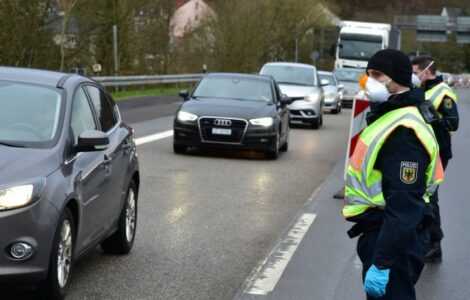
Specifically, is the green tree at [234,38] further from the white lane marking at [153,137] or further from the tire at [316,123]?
the white lane marking at [153,137]

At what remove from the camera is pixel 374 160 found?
423cm

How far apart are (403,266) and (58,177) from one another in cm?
268

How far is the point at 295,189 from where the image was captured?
12867mm

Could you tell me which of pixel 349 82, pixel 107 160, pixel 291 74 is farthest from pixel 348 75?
pixel 107 160

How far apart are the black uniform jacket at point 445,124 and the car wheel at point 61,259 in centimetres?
306

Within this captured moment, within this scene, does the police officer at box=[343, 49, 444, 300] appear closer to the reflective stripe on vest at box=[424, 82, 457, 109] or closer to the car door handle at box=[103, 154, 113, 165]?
the car door handle at box=[103, 154, 113, 165]

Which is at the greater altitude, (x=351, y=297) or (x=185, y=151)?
(x=351, y=297)

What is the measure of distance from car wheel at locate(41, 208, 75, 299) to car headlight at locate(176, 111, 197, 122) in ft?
33.4

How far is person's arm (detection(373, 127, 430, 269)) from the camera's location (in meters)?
4.05

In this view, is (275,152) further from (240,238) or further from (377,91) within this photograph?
(377,91)

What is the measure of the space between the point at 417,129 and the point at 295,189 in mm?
8736

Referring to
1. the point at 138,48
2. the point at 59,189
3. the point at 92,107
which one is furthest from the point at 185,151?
the point at 138,48

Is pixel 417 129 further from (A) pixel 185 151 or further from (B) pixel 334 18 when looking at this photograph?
(B) pixel 334 18

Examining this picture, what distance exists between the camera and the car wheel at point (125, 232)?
25.7ft
